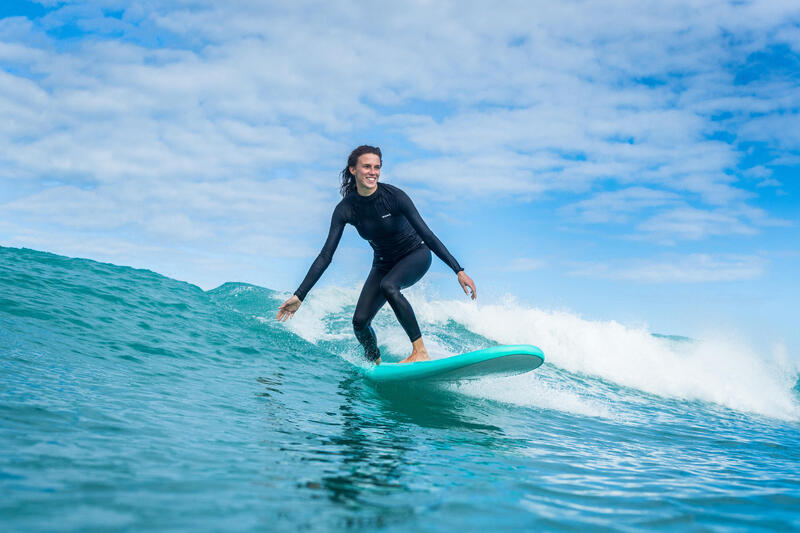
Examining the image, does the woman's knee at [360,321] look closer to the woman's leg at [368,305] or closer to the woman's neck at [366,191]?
the woman's leg at [368,305]

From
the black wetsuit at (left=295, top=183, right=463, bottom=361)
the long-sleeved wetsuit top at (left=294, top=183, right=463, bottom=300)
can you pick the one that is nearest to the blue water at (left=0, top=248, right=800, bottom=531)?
the black wetsuit at (left=295, top=183, right=463, bottom=361)

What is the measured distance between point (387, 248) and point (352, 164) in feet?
3.44

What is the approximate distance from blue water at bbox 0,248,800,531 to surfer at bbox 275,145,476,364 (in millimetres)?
910

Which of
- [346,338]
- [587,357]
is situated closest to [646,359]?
[587,357]

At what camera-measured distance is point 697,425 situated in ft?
21.0

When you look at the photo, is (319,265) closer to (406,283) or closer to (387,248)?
(387,248)

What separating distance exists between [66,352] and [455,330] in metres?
8.09

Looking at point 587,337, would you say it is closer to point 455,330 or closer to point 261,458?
point 455,330

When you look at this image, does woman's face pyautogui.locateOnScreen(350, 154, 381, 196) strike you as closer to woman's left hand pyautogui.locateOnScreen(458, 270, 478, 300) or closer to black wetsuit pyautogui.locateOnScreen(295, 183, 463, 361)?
black wetsuit pyautogui.locateOnScreen(295, 183, 463, 361)

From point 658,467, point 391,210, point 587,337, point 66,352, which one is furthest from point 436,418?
point 587,337

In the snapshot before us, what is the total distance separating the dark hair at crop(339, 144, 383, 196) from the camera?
5840 mm

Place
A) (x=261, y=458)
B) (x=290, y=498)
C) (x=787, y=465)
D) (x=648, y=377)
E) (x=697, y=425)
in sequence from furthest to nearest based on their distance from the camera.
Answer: (x=648, y=377), (x=697, y=425), (x=787, y=465), (x=261, y=458), (x=290, y=498)

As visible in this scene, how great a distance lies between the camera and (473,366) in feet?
18.5

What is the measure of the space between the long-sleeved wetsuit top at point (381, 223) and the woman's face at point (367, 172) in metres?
0.11
